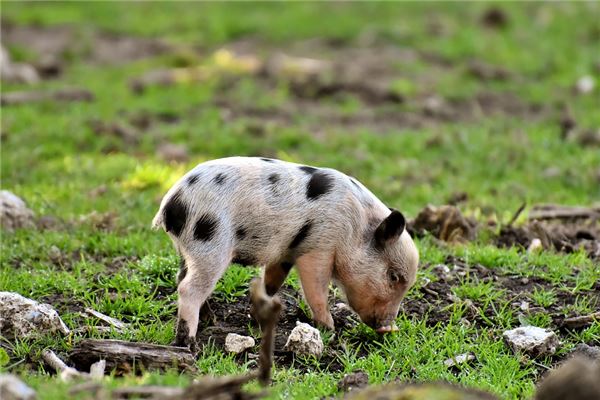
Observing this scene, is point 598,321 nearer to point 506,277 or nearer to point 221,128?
point 506,277

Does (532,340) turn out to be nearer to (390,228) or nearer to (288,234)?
(390,228)

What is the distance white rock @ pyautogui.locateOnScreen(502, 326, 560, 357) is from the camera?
735 cm

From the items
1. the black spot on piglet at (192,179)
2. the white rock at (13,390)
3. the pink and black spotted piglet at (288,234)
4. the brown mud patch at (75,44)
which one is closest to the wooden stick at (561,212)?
the pink and black spotted piglet at (288,234)

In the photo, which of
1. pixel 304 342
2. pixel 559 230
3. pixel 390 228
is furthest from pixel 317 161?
pixel 304 342

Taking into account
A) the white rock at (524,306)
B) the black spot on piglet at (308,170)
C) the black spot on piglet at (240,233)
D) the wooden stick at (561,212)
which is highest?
the black spot on piglet at (308,170)

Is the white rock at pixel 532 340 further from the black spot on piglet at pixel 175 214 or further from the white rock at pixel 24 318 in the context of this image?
the white rock at pixel 24 318

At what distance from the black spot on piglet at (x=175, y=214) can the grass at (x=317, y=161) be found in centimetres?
77

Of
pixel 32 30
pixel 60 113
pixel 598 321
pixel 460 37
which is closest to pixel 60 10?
pixel 32 30

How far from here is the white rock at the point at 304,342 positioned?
23.3 ft

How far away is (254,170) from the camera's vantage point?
7.20m

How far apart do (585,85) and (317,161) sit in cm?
528

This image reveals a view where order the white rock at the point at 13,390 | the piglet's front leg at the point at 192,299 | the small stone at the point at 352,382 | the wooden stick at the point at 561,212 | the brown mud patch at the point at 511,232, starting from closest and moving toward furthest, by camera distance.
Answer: the white rock at the point at 13,390
the small stone at the point at 352,382
the piglet's front leg at the point at 192,299
the brown mud patch at the point at 511,232
the wooden stick at the point at 561,212

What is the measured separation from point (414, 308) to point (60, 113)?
7.29 meters

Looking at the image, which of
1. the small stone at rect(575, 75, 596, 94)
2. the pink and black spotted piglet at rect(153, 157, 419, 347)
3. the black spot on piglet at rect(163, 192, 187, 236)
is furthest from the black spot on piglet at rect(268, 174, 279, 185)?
the small stone at rect(575, 75, 596, 94)
